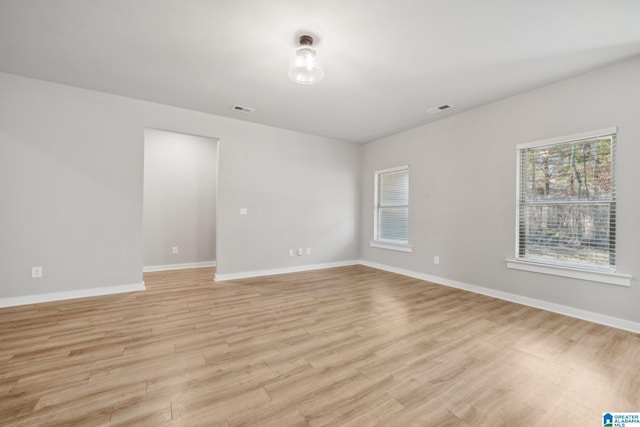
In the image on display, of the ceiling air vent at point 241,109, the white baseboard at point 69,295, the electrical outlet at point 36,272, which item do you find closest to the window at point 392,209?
the ceiling air vent at point 241,109

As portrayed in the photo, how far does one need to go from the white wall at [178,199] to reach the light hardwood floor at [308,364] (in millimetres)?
1944

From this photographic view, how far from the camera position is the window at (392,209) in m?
5.14

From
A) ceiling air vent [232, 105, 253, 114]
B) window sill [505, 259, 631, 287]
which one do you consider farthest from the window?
ceiling air vent [232, 105, 253, 114]

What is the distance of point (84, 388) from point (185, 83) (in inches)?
124

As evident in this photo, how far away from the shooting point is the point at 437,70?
2895 mm

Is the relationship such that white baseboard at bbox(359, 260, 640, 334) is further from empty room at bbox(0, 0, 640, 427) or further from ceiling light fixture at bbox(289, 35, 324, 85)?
ceiling light fixture at bbox(289, 35, 324, 85)

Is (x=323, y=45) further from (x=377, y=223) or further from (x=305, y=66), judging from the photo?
(x=377, y=223)

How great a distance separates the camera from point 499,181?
3.63 meters

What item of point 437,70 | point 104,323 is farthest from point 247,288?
point 437,70

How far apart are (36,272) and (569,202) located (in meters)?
6.40

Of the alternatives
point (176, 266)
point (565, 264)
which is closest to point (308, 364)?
point (565, 264)

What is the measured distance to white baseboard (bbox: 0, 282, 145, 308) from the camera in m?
3.08

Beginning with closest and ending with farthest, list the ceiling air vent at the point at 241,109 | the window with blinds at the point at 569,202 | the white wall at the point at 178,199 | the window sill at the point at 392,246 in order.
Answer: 1. the window with blinds at the point at 569,202
2. the ceiling air vent at the point at 241,109
3. the window sill at the point at 392,246
4. the white wall at the point at 178,199

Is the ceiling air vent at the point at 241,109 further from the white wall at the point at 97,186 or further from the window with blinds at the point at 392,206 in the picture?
the window with blinds at the point at 392,206
